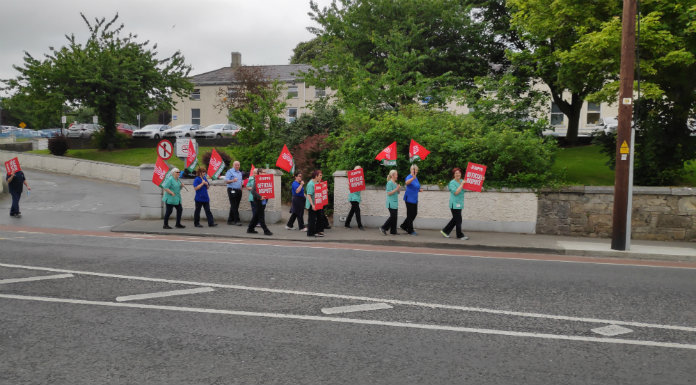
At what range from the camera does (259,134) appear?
77.5 ft

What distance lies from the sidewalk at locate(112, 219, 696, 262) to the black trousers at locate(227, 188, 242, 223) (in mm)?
636

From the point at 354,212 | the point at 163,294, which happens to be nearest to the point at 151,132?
the point at 354,212

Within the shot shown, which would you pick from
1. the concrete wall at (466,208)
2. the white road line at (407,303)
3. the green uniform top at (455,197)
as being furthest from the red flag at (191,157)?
the white road line at (407,303)

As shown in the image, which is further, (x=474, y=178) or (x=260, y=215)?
(x=260, y=215)

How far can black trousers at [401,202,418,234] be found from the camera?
14.9m

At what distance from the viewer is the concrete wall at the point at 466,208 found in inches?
604

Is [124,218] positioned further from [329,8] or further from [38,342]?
[329,8]

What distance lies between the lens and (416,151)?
15727 millimetres

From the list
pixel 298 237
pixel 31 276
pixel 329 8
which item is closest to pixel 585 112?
pixel 329 8

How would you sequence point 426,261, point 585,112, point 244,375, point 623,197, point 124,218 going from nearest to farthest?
point 244,375
point 426,261
point 623,197
point 124,218
point 585,112

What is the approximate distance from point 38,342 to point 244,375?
2.36m

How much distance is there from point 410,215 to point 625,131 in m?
5.40

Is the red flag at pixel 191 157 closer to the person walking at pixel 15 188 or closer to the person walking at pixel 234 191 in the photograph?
the person walking at pixel 234 191

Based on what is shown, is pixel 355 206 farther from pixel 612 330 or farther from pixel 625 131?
pixel 612 330
